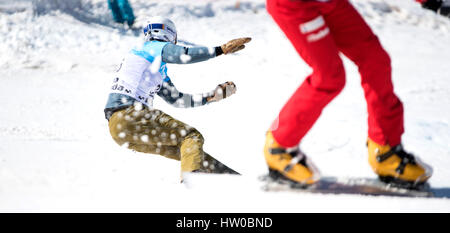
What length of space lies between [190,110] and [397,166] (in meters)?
3.79

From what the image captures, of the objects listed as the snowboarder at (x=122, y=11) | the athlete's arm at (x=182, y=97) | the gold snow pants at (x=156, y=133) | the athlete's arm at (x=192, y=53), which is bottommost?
the gold snow pants at (x=156, y=133)

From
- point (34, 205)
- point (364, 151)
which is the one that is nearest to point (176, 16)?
point (364, 151)

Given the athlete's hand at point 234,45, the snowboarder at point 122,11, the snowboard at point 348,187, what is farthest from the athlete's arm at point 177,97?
the snowboarder at point 122,11

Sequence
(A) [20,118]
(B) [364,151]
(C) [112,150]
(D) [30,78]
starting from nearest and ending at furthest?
(B) [364,151] → (C) [112,150] → (A) [20,118] → (D) [30,78]

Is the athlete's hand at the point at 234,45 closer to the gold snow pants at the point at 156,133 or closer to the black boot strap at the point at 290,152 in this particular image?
the gold snow pants at the point at 156,133

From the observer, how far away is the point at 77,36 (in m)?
8.78

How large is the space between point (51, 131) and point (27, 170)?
61.6 inches

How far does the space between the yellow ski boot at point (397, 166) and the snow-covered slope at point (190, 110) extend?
0.14 metres

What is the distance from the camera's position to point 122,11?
9586mm

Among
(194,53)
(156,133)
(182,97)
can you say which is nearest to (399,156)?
(194,53)

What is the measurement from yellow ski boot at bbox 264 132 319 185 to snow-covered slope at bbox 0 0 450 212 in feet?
0.32

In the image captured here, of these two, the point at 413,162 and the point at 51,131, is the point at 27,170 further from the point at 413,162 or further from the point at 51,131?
the point at 413,162

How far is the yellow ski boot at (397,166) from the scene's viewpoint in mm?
2023

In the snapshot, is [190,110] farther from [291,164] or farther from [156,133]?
[291,164]
